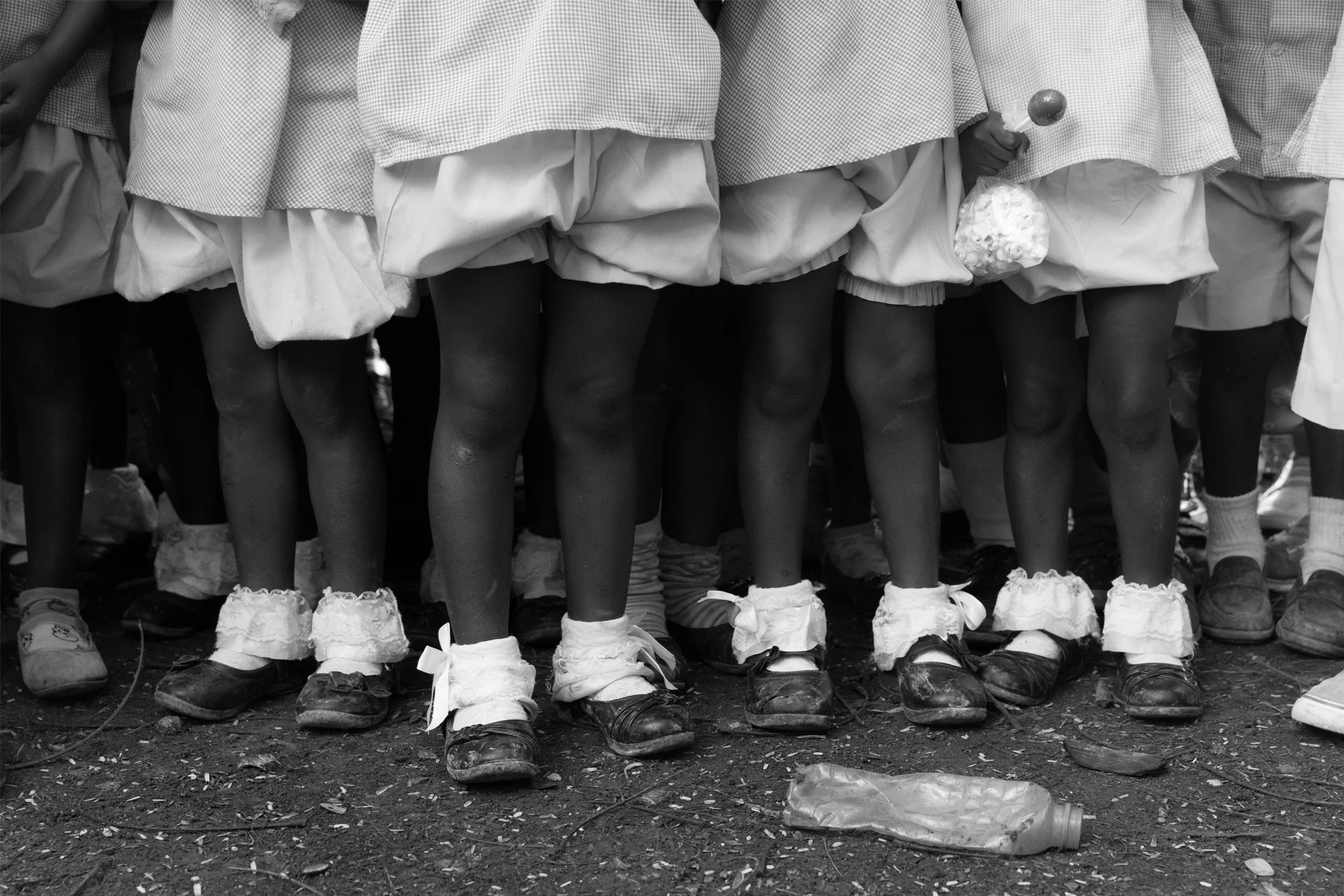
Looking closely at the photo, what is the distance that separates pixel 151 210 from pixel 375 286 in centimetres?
45

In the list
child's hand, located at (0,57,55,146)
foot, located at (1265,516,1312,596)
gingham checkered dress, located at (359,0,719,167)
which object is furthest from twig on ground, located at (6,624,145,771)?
foot, located at (1265,516,1312,596)

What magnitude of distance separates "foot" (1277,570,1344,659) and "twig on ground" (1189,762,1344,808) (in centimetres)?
61

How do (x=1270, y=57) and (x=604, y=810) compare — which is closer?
(x=604, y=810)

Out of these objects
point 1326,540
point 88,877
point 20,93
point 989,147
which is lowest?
point 88,877

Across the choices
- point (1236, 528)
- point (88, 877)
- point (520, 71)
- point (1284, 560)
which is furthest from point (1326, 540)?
point (88, 877)

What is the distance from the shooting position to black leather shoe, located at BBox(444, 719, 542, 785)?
1.86 metres

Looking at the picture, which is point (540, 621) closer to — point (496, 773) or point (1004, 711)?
point (496, 773)

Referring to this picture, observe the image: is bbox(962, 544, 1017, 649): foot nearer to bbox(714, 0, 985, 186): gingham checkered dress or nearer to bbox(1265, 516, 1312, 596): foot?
bbox(1265, 516, 1312, 596): foot

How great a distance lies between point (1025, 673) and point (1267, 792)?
431mm

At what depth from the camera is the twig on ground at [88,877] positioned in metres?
1.63

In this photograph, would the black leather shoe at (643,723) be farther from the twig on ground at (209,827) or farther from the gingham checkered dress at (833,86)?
the gingham checkered dress at (833,86)

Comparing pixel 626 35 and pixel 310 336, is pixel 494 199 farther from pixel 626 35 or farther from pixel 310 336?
pixel 310 336

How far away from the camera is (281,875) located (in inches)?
65.2

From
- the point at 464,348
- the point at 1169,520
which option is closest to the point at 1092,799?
the point at 1169,520
